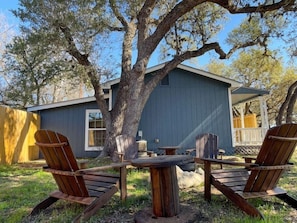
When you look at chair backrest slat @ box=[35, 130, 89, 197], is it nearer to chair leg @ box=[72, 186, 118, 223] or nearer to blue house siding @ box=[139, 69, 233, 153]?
chair leg @ box=[72, 186, 118, 223]

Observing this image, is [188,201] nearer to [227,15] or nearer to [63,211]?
[63,211]

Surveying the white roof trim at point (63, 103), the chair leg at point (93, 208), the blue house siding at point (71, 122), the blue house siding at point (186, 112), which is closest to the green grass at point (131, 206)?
the chair leg at point (93, 208)

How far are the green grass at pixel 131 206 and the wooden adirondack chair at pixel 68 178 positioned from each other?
198 millimetres

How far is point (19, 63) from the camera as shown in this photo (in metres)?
11.5

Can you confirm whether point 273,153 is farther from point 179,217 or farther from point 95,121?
point 95,121

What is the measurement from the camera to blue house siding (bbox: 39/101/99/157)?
→ 9844 mm

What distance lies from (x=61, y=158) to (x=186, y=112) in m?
7.39

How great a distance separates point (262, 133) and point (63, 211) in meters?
8.91

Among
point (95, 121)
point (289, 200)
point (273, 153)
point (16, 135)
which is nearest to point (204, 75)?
point (95, 121)

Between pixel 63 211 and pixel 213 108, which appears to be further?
pixel 213 108

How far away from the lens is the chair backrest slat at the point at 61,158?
248 cm

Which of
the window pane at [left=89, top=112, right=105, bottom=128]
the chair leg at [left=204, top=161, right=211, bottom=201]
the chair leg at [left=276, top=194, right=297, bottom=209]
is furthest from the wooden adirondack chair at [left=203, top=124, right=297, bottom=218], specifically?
the window pane at [left=89, top=112, right=105, bottom=128]

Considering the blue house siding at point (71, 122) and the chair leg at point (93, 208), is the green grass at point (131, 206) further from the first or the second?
the blue house siding at point (71, 122)

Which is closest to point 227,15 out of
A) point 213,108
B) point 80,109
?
point 213,108
